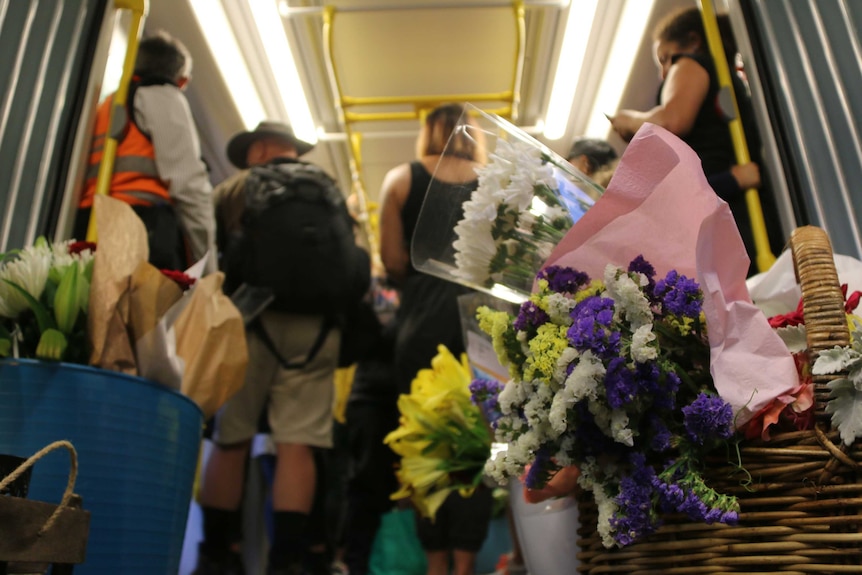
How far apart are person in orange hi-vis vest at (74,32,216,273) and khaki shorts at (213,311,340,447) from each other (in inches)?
10.4

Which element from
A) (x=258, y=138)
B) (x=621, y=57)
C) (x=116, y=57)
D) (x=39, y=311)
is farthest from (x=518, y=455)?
(x=621, y=57)

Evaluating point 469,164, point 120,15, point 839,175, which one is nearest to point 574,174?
point 469,164

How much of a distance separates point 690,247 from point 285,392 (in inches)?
51.1

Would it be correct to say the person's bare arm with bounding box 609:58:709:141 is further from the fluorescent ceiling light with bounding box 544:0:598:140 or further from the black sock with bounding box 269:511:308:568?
the fluorescent ceiling light with bounding box 544:0:598:140

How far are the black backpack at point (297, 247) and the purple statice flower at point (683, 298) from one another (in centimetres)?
124

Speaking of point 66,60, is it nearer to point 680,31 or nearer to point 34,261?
point 34,261

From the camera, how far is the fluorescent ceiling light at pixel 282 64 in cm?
281

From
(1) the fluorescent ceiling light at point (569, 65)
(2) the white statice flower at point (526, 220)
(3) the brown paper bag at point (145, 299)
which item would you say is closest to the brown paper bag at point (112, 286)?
(3) the brown paper bag at point (145, 299)

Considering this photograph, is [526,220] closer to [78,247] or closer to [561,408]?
[561,408]

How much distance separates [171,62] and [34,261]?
112cm

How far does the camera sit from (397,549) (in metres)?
2.07

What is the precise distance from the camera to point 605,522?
2.09 ft

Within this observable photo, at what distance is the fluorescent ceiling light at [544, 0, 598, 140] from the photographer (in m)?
2.82

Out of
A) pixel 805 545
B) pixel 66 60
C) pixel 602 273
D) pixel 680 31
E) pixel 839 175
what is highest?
pixel 680 31
